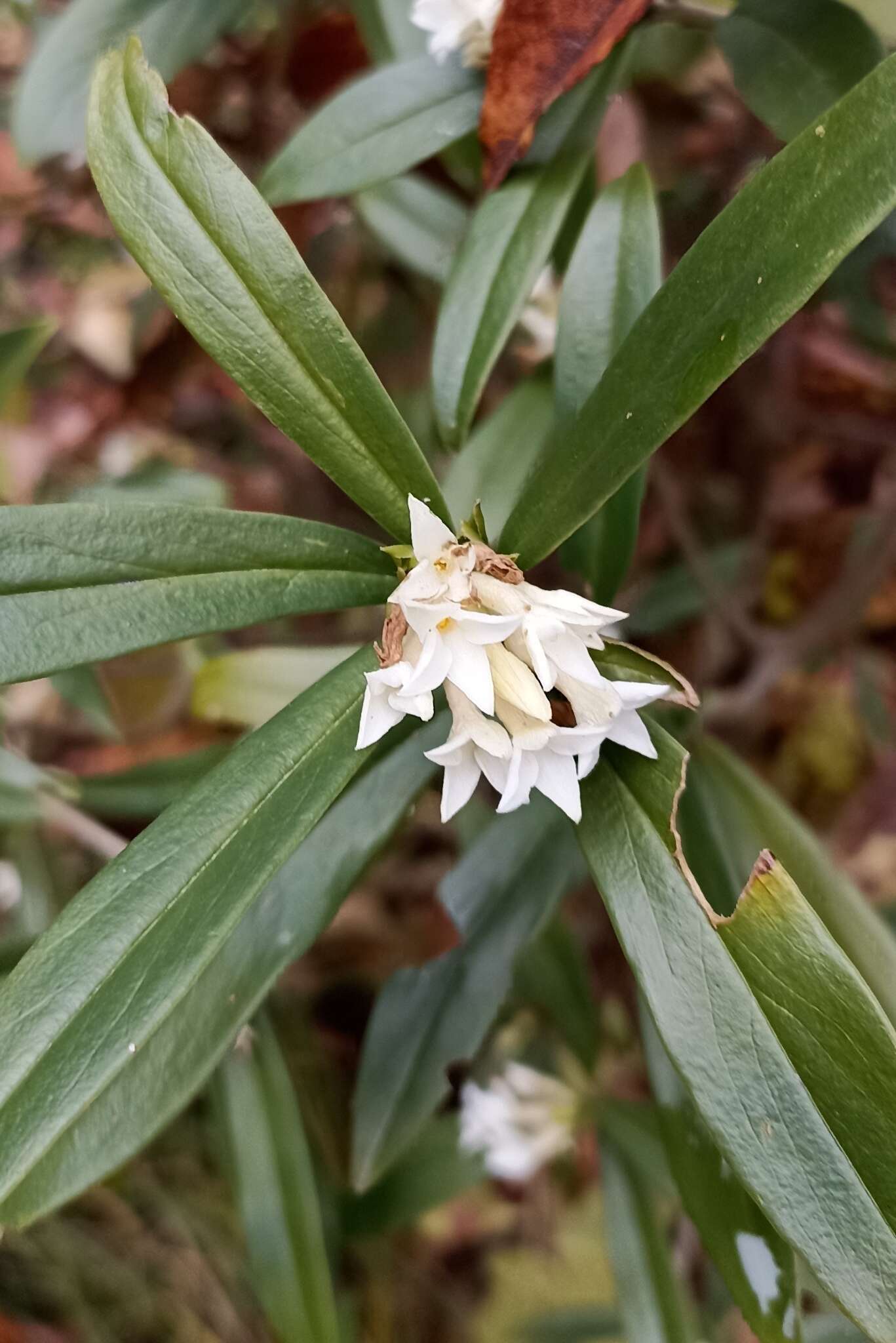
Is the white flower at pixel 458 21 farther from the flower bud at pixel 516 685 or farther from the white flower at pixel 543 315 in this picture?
the flower bud at pixel 516 685

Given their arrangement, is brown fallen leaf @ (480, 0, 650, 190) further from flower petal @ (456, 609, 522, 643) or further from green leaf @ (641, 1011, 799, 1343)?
green leaf @ (641, 1011, 799, 1343)

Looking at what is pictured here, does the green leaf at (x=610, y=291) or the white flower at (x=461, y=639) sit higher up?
the green leaf at (x=610, y=291)

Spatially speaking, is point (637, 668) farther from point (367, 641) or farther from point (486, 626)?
point (367, 641)

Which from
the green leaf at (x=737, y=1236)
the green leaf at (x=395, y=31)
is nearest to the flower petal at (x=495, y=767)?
the green leaf at (x=737, y=1236)

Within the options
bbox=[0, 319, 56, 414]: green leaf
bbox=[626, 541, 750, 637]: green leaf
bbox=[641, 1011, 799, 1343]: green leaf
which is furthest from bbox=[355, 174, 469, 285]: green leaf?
bbox=[641, 1011, 799, 1343]: green leaf

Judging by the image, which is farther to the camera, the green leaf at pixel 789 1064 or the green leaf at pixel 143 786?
the green leaf at pixel 143 786

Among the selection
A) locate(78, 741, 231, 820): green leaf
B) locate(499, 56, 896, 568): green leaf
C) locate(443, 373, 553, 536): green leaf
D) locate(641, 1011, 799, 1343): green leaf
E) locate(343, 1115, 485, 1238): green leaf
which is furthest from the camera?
locate(343, 1115, 485, 1238): green leaf

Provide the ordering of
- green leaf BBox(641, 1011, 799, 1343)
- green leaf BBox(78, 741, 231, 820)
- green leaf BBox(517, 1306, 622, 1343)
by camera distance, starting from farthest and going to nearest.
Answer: green leaf BBox(517, 1306, 622, 1343)
green leaf BBox(78, 741, 231, 820)
green leaf BBox(641, 1011, 799, 1343)

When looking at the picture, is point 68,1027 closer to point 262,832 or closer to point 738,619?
point 262,832
